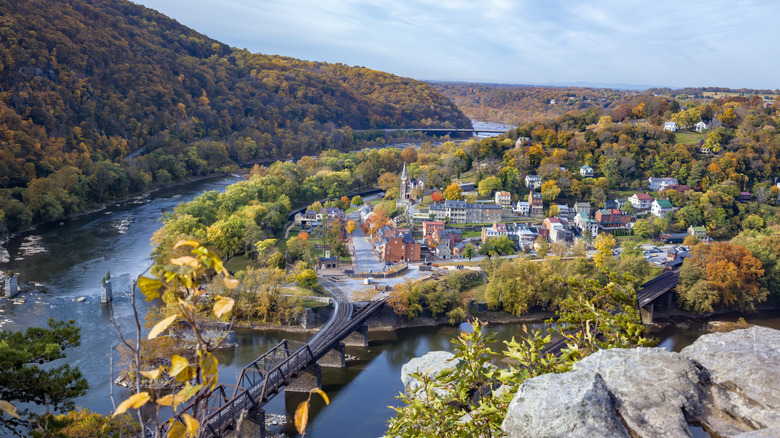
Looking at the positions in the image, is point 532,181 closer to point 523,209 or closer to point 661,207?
point 523,209

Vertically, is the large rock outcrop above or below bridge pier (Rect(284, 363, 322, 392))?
above

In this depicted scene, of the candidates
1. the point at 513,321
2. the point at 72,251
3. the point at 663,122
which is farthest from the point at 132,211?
the point at 663,122

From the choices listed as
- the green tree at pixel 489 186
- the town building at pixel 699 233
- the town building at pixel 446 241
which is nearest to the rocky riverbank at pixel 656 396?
the town building at pixel 446 241

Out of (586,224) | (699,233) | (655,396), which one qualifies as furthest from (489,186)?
(655,396)

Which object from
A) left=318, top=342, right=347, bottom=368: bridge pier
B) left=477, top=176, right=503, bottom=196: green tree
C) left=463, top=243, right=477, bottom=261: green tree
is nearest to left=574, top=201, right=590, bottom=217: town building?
left=477, top=176, right=503, bottom=196: green tree

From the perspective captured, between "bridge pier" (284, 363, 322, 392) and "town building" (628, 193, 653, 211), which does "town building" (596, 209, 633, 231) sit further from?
"bridge pier" (284, 363, 322, 392)

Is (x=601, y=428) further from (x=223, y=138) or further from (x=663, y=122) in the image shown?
(x=223, y=138)
